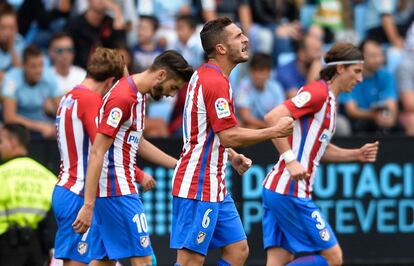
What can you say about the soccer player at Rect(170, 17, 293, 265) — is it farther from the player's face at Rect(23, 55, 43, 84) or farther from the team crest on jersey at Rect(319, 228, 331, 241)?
the player's face at Rect(23, 55, 43, 84)

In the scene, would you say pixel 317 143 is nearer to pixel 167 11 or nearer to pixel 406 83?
pixel 406 83

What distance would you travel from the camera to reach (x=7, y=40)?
13844mm

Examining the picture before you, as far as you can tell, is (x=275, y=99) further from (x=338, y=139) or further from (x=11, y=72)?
(x=11, y=72)

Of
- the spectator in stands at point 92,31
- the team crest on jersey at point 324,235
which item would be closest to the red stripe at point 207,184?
the team crest on jersey at point 324,235

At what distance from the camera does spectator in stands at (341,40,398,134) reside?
14352 millimetres

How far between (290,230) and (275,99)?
4164 mm

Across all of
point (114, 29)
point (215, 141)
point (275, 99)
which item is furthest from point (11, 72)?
point (215, 141)

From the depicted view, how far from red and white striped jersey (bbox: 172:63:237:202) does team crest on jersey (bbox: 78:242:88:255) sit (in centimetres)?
136

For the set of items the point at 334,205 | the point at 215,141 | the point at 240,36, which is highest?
the point at 240,36

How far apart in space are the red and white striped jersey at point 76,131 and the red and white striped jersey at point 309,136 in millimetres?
1660

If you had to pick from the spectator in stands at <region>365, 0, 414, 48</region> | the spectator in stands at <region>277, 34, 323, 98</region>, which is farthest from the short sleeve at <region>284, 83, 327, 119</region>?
the spectator in stands at <region>365, 0, 414, 48</region>

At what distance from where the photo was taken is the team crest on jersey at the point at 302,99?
977 centimetres

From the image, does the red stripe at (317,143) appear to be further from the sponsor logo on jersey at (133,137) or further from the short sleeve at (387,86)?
the short sleeve at (387,86)

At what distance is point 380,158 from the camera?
12727 mm
